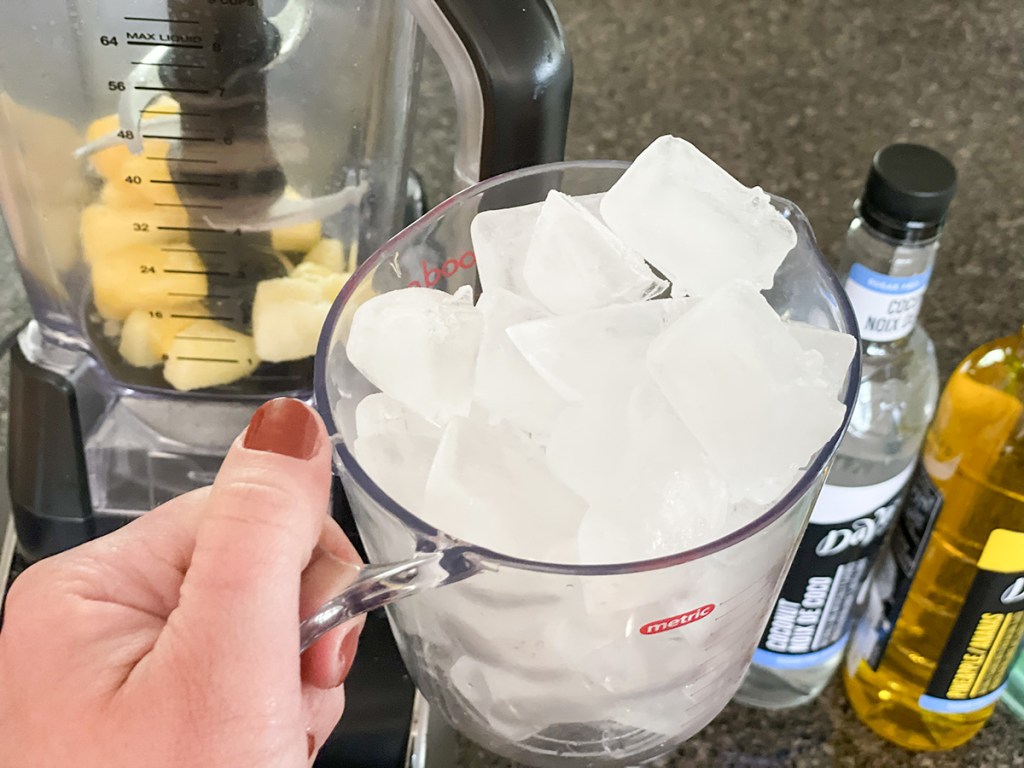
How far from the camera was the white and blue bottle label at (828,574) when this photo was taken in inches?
26.3

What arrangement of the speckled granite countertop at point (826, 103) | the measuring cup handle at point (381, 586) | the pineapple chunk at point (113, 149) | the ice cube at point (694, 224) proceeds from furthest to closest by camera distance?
the speckled granite countertop at point (826, 103), the pineapple chunk at point (113, 149), the ice cube at point (694, 224), the measuring cup handle at point (381, 586)

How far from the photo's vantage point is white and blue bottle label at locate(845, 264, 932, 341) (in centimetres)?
61

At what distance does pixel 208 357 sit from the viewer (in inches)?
27.1

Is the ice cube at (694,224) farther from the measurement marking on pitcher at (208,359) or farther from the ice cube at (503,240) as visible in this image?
the measurement marking on pitcher at (208,359)

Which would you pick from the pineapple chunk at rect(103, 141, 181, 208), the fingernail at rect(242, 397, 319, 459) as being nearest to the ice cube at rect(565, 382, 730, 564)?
the fingernail at rect(242, 397, 319, 459)

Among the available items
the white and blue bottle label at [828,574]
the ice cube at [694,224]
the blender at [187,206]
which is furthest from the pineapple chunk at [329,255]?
the white and blue bottle label at [828,574]

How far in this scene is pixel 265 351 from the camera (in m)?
0.69

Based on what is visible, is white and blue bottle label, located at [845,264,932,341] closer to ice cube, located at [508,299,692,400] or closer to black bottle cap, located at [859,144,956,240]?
black bottle cap, located at [859,144,956,240]

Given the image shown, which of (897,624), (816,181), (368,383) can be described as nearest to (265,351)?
(368,383)

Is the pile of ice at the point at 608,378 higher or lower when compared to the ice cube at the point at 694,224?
lower

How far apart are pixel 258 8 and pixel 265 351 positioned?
8.0 inches

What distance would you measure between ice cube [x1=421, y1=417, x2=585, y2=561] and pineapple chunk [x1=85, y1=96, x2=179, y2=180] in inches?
10.9

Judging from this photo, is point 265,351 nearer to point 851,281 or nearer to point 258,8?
point 258,8

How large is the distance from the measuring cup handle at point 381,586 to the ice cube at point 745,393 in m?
0.12
